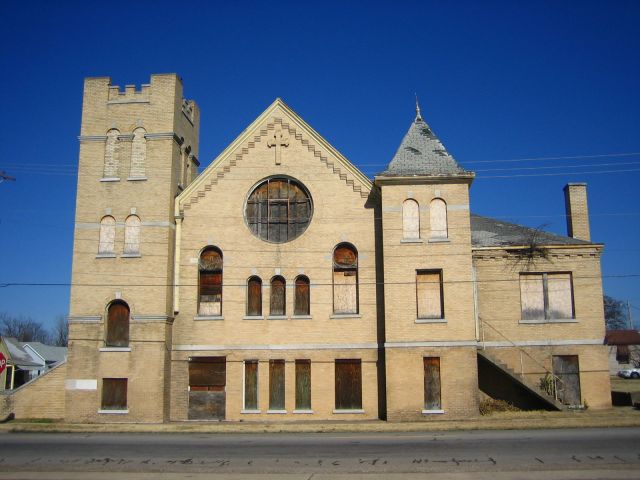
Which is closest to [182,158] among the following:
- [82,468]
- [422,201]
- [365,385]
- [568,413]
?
[422,201]

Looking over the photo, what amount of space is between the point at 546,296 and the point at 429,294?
594cm

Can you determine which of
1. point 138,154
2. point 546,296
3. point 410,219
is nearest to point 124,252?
point 138,154

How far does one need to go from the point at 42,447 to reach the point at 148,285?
956 cm

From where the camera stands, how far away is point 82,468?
16.4 m

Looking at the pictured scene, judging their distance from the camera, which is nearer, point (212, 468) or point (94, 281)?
point (212, 468)

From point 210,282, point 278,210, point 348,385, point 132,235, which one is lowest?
point 348,385

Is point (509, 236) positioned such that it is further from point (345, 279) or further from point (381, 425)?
point (381, 425)

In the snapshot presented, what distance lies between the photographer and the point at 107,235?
29.7 meters

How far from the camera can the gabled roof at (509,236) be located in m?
30.3

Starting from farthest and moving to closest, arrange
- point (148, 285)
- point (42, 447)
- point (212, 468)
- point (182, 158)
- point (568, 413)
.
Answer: point (182, 158) < point (148, 285) < point (568, 413) < point (42, 447) < point (212, 468)

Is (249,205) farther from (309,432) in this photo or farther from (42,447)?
(42,447)

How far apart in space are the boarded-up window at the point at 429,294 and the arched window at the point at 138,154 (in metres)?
13.3

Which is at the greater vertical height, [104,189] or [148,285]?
[104,189]

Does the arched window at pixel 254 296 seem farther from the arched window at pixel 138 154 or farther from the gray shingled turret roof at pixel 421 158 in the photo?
the gray shingled turret roof at pixel 421 158
